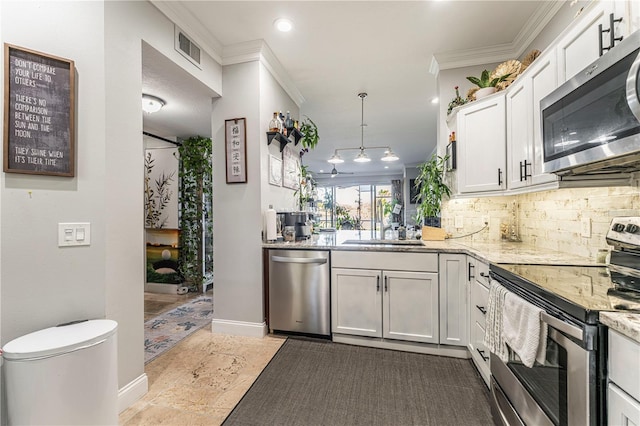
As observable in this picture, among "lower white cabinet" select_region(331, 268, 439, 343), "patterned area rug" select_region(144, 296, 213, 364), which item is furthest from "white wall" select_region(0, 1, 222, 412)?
"lower white cabinet" select_region(331, 268, 439, 343)

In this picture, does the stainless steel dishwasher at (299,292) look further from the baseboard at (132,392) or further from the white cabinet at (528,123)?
the white cabinet at (528,123)

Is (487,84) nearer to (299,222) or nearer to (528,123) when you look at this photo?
(528,123)

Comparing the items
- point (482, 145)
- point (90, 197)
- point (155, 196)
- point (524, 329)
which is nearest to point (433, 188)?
point (482, 145)

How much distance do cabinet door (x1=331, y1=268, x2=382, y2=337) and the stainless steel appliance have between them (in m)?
1.00

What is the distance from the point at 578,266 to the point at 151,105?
4.07m

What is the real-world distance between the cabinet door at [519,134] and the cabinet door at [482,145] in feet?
0.24

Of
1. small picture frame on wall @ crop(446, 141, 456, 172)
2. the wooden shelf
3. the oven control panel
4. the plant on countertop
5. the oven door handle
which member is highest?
the wooden shelf

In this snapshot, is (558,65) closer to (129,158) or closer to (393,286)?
(393,286)

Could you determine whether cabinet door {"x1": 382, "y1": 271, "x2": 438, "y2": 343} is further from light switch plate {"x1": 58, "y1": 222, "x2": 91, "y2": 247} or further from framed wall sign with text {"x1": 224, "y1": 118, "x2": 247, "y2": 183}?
light switch plate {"x1": 58, "y1": 222, "x2": 91, "y2": 247}

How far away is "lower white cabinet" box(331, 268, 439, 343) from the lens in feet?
7.82

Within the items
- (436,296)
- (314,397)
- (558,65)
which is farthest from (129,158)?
(558,65)

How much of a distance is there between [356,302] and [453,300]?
0.83 m

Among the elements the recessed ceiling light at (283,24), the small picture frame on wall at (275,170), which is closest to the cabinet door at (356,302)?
the small picture frame on wall at (275,170)

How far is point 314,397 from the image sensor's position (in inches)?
72.9
